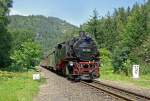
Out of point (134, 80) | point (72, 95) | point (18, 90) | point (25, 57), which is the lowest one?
point (72, 95)

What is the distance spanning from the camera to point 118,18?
556ft

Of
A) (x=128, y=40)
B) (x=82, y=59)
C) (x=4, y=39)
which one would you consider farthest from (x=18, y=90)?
(x=128, y=40)

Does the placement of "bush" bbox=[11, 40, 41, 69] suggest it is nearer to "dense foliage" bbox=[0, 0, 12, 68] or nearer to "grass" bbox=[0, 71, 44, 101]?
"dense foliage" bbox=[0, 0, 12, 68]

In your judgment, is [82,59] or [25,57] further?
[25,57]

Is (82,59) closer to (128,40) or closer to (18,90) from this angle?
(18,90)

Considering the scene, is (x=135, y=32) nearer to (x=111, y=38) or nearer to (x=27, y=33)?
(x=111, y=38)

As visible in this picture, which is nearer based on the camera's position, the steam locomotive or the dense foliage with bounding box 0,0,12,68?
the steam locomotive

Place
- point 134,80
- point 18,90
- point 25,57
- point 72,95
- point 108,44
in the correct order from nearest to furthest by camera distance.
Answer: point 72,95
point 18,90
point 134,80
point 25,57
point 108,44

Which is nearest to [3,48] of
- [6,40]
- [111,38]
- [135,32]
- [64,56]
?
[6,40]

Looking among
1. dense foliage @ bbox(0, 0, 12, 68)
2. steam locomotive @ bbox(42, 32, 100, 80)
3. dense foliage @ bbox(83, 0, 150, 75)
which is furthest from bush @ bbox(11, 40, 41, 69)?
steam locomotive @ bbox(42, 32, 100, 80)

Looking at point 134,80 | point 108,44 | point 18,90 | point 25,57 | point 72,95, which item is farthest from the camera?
point 108,44

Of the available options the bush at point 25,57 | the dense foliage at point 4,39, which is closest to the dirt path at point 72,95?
the dense foliage at point 4,39

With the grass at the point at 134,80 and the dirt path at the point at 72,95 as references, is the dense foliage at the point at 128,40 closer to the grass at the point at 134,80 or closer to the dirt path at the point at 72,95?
the grass at the point at 134,80

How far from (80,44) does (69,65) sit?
2037 millimetres
